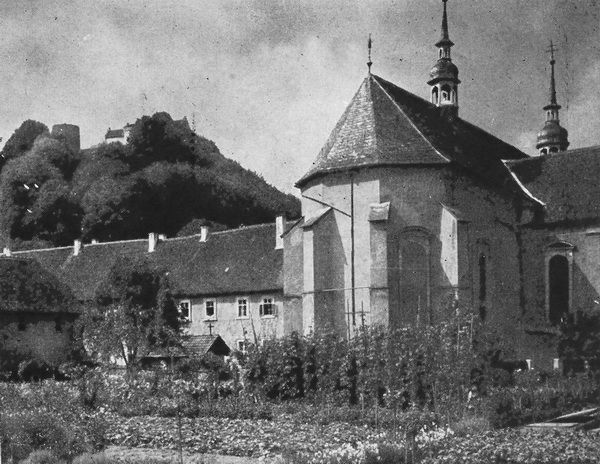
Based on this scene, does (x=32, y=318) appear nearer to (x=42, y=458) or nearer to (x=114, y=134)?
(x=42, y=458)

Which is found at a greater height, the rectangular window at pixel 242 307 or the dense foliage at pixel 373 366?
the rectangular window at pixel 242 307

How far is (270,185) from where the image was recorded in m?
77.6

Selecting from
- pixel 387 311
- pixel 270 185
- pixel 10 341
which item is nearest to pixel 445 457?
pixel 387 311

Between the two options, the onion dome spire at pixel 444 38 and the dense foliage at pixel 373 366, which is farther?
the onion dome spire at pixel 444 38

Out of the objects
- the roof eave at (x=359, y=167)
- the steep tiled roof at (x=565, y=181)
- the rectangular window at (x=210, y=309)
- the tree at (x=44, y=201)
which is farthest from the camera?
the tree at (x=44, y=201)

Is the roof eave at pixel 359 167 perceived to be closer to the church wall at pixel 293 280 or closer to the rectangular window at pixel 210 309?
the church wall at pixel 293 280

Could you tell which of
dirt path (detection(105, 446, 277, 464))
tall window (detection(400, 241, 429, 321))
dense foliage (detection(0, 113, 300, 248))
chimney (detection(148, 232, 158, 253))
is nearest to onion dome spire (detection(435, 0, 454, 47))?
tall window (detection(400, 241, 429, 321))

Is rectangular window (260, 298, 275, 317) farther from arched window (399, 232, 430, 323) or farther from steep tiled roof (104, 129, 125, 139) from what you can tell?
steep tiled roof (104, 129, 125, 139)

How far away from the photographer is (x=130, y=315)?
35875 millimetres

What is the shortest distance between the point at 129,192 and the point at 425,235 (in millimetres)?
35876

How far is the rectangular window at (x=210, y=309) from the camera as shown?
48.5m

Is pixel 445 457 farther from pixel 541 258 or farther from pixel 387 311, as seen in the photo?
pixel 541 258

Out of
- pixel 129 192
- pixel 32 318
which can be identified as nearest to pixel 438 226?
pixel 32 318

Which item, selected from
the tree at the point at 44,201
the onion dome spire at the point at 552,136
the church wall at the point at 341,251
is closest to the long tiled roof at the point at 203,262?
the tree at the point at 44,201
